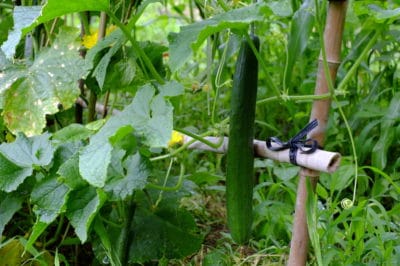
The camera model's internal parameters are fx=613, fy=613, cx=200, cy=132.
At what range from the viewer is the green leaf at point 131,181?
3.85ft

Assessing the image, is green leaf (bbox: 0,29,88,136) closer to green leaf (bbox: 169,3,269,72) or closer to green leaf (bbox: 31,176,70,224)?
green leaf (bbox: 31,176,70,224)

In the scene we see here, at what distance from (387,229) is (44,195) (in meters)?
0.84

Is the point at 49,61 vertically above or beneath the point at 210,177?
above

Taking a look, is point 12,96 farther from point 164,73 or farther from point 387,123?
point 387,123

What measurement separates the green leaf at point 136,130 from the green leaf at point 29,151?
0.86ft

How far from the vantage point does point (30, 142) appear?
1339 millimetres

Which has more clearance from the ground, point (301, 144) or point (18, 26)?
point (18, 26)

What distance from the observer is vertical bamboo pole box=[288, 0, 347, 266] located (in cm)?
110

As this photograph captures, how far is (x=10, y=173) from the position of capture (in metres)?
1.29

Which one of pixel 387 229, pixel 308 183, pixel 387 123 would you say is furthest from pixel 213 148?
pixel 387 123

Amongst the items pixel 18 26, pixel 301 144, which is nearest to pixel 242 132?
pixel 301 144

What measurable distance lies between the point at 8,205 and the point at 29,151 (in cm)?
19

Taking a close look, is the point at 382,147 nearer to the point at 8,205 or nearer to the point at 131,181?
the point at 131,181

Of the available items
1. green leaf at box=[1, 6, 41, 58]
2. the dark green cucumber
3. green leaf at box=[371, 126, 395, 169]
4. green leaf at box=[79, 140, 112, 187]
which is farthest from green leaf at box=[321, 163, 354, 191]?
green leaf at box=[1, 6, 41, 58]
